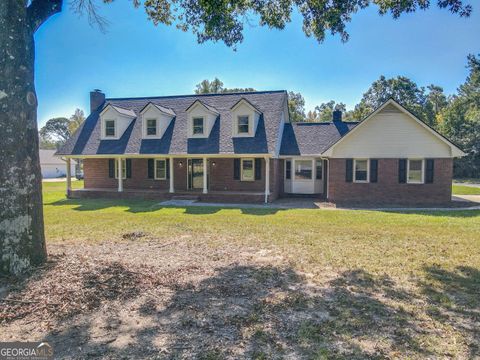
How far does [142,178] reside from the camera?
21.0m

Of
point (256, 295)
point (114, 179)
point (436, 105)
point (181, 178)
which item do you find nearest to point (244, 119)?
point (181, 178)

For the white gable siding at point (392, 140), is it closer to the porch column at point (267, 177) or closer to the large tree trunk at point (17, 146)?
the porch column at point (267, 177)

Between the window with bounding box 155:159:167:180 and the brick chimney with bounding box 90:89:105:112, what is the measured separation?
8085 mm

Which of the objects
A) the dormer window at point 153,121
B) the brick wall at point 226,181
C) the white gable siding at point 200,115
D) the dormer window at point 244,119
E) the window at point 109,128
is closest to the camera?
the dormer window at point 244,119

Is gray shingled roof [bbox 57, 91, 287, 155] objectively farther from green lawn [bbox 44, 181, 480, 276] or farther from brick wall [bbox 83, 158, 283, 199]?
green lawn [bbox 44, 181, 480, 276]

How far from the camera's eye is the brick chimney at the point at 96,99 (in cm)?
2416

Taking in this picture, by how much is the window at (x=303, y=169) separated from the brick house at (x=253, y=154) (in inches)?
2.5

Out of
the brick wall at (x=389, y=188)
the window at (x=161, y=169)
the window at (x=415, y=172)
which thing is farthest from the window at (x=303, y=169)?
the window at (x=161, y=169)

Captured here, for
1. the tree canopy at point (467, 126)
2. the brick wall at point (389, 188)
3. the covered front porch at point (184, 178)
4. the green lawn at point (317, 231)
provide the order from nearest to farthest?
1. the green lawn at point (317, 231)
2. the brick wall at point (389, 188)
3. the covered front porch at point (184, 178)
4. the tree canopy at point (467, 126)

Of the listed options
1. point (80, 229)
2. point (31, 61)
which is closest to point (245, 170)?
point (80, 229)

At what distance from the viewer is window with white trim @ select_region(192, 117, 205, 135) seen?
781 inches

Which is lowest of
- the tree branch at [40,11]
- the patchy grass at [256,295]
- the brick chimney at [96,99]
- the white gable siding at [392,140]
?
the patchy grass at [256,295]

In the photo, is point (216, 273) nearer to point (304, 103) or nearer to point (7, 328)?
point (7, 328)

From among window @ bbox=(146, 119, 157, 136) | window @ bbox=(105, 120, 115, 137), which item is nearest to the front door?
window @ bbox=(146, 119, 157, 136)
